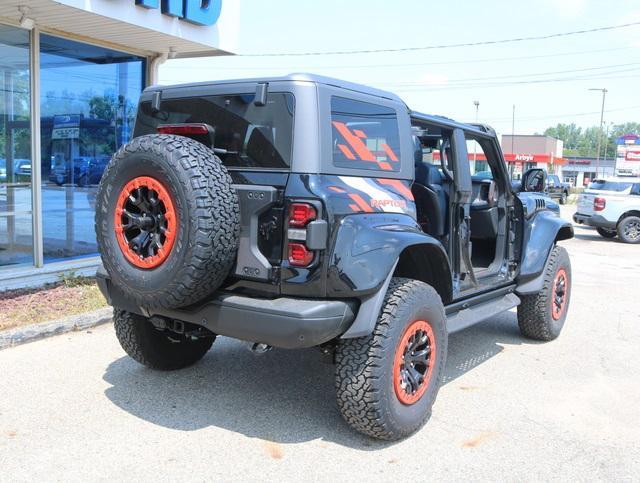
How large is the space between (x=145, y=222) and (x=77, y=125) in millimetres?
5488

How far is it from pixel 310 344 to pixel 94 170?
6255mm

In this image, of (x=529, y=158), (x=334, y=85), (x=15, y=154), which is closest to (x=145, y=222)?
(x=334, y=85)

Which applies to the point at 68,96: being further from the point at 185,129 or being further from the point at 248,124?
the point at 248,124

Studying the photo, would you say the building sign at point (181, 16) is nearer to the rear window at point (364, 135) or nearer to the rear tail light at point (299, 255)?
the rear window at point (364, 135)

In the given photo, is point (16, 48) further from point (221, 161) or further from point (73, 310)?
point (221, 161)

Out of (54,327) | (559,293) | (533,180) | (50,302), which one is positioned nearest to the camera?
(54,327)

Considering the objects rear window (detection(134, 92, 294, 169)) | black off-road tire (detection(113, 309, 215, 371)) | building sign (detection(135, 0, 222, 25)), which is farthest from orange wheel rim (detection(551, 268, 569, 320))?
building sign (detection(135, 0, 222, 25))

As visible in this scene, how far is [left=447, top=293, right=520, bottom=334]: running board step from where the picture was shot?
14.2 feet

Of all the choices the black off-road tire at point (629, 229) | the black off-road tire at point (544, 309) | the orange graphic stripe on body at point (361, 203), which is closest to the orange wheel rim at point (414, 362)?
the orange graphic stripe on body at point (361, 203)

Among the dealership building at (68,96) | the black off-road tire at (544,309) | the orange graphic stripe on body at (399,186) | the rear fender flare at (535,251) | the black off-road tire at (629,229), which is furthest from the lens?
the black off-road tire at (629,229)

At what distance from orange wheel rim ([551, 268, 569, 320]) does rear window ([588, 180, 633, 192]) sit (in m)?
11.4

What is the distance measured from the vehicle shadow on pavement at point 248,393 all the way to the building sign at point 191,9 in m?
4.15

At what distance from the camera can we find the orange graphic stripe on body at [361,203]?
3456mm

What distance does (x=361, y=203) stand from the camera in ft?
11.5
